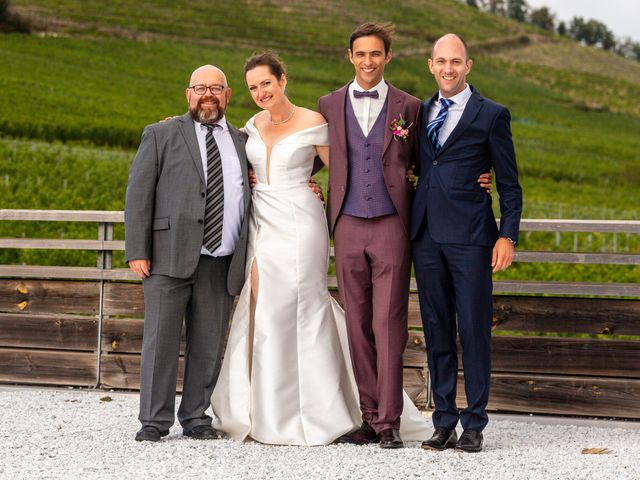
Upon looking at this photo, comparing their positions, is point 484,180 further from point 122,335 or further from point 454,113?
point 122,335

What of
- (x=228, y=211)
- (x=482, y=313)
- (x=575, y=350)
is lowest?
(x=575, y=350)

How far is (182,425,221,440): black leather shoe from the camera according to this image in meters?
5.53

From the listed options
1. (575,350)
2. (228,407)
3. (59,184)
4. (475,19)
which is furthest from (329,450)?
(475,19)

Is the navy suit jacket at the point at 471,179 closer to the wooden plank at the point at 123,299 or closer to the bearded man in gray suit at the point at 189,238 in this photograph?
the bearded man in gray suit at the point at 189,238

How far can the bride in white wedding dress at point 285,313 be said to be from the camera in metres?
5.49

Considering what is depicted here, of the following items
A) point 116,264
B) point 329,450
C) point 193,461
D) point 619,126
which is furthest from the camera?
point 619,126

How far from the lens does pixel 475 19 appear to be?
9631cm

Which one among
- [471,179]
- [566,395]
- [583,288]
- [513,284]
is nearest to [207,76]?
[471,179]

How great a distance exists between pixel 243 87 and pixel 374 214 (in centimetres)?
4514

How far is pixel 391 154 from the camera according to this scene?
17.1 ft

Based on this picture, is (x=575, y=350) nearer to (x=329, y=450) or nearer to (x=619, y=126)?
(x=329, y=450)

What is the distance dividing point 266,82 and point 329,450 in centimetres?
196

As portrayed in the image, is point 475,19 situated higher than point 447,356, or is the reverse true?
point 475,19

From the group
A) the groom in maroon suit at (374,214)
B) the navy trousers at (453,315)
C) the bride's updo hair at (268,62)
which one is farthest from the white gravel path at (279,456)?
the bride's updo hair at (268,62)
